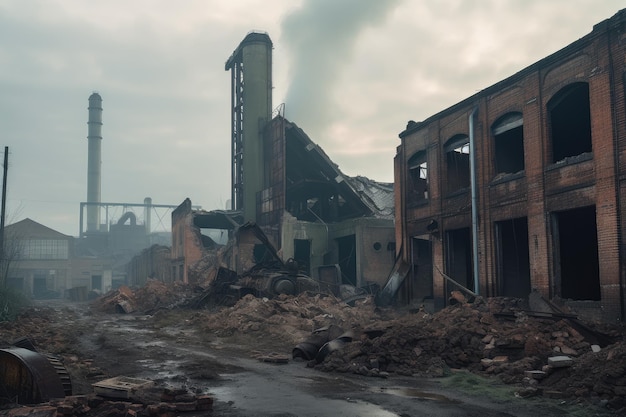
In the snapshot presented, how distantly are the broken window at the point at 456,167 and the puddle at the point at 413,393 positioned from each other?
446 inches

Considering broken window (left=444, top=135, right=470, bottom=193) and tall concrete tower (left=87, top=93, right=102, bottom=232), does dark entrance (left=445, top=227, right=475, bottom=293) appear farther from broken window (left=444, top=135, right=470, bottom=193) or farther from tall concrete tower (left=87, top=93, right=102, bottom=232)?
tall concrete tower (left=87, top=93, right=102, bottom=232)

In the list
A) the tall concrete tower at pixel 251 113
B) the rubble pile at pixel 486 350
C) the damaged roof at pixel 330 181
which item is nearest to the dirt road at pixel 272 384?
the rubble pile at pixel 486 350

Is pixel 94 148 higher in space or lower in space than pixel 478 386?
higher

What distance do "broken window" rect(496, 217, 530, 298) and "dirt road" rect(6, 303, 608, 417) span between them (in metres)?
6.95

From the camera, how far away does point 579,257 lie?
17.2 meters

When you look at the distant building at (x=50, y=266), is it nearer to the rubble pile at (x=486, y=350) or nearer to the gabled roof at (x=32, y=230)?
the gabled roof at (x=32, y=230)

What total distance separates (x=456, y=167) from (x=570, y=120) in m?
4.14

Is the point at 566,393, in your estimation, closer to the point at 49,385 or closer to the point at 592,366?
the point at 592,366

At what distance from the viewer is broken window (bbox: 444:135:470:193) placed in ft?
65.9

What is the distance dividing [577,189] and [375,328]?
6130 mm

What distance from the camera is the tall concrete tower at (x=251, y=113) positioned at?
3684 centimetres

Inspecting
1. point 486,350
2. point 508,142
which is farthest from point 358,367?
point 508,142

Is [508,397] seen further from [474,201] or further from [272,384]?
[474,201]

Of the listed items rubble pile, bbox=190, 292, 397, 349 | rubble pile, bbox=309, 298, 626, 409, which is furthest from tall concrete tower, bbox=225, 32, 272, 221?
rubble pile, bbox=309, 298, 626, 409
